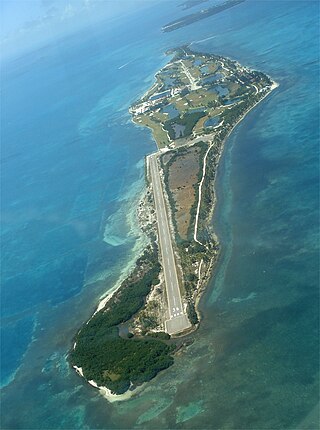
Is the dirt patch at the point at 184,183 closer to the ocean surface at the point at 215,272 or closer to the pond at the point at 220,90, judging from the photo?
the ocean surface at the point at 215,272

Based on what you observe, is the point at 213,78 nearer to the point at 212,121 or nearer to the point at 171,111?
the point at 171,111

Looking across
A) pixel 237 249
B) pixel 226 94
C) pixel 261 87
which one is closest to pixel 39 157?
pixel 226 94

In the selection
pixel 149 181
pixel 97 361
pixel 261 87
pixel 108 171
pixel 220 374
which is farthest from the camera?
pixel 261 87

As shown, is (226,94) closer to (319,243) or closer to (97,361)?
(319,243)

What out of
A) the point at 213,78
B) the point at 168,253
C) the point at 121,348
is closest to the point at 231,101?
the point at 213,78

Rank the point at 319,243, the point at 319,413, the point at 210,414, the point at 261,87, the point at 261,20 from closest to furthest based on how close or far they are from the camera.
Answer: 1. the point at 319,413
2. the point at 210,414
3. the point at 319,243
4. the point at 261,87
5. the point at 261,20

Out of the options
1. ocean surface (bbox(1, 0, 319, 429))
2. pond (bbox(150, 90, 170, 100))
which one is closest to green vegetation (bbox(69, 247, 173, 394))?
ocean surface (bbox(1, 0, 319, 429))
